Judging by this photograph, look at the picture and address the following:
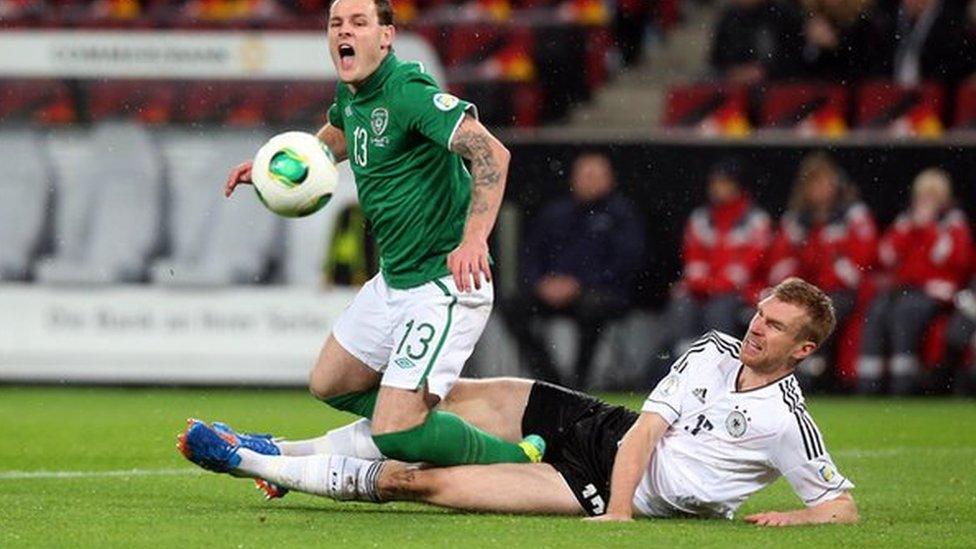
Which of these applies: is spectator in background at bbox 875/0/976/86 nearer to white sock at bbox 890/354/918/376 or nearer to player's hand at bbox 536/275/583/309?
white sock at bbox 890/354/918/376

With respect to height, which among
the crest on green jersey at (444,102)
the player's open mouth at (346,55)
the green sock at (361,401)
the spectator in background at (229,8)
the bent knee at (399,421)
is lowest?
the green sock at (361,401)

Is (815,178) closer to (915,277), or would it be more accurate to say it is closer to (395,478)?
(915,277)

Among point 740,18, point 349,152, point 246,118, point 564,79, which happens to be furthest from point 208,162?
point 349,152

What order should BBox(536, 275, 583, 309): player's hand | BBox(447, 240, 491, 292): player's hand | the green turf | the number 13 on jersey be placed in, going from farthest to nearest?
1. BBox(536, 275, 583, 309): player's hand
2. the number 13 on jersey
3. BBox(447, 240, 491, 292): player's hand
4. the green turf

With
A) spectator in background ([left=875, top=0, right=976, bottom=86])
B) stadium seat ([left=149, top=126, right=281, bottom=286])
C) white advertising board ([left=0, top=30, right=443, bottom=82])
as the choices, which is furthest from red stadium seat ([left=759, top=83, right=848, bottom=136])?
stadium seat ([left=149, top=126, right=281, bottom=286])

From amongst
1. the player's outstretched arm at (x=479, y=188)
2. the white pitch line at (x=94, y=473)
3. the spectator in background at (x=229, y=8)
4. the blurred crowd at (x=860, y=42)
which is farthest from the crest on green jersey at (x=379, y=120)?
the spectator in background at (x=229, y=8)

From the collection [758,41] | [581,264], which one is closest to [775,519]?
[581,264]

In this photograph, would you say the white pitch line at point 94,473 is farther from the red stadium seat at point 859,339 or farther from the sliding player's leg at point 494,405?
the red stadium seat at point 859,339

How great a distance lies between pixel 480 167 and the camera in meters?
7.40

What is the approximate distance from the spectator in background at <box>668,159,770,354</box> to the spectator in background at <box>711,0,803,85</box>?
4.85 ft

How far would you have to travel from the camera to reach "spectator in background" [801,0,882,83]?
15445 mm

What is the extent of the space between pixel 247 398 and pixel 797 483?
7.37 m

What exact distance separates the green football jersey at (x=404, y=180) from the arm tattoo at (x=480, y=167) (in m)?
0.37

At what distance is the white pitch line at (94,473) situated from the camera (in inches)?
352
